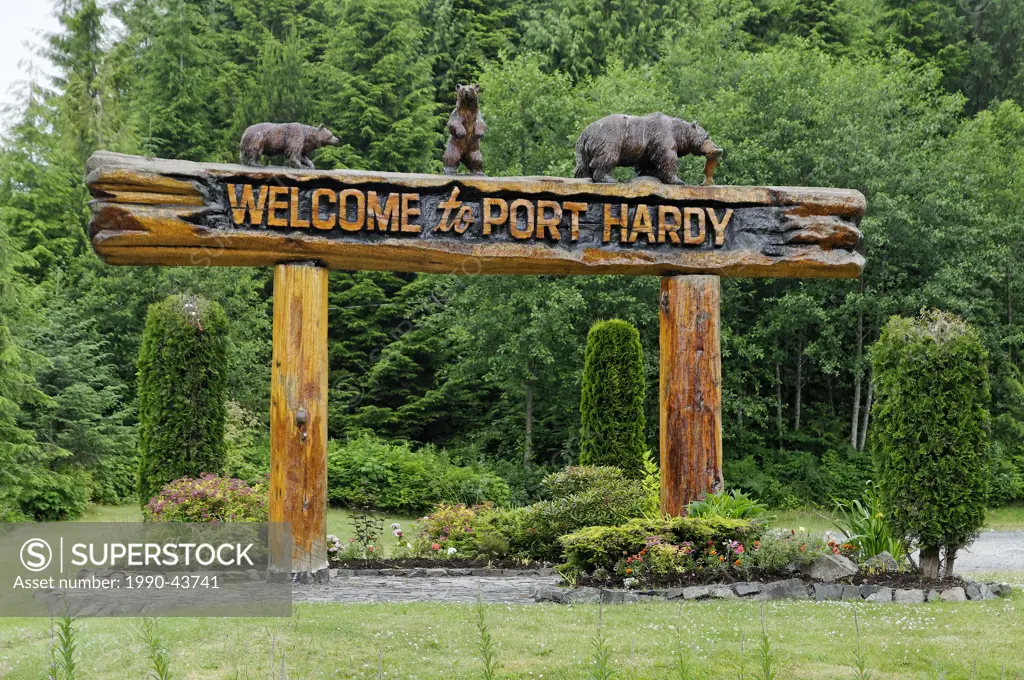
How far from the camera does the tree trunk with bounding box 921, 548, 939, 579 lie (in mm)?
7824

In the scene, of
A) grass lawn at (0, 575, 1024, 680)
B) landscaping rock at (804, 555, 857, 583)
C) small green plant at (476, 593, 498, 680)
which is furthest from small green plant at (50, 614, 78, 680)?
landscaping rock at (804, 555, 857, 583)

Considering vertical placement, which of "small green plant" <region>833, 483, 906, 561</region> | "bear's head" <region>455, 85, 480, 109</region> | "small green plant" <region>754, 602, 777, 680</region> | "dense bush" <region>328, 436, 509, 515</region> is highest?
"bear's head" <region>455, 85, 480, 109</region>

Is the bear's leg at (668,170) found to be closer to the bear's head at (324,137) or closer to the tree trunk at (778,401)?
the bear's head at (324,137)

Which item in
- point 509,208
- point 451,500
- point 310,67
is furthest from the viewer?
point 310,67

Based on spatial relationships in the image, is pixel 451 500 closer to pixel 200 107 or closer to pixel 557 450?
pixel 557 450

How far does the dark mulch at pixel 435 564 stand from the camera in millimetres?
9195

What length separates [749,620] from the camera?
6.44 meters

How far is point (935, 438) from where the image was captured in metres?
7.67

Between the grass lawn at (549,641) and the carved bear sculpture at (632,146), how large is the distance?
13.2 ft

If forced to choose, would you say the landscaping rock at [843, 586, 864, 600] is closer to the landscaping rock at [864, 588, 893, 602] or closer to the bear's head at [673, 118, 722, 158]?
the landscaping rock at [864, 588, 893, 602]

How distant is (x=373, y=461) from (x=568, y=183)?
31.4 feet

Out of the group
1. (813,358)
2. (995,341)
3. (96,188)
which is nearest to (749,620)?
(96,188)

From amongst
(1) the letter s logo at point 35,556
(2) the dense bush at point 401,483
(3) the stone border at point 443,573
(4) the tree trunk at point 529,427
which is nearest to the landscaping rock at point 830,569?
(3) the stone border at point 443,573

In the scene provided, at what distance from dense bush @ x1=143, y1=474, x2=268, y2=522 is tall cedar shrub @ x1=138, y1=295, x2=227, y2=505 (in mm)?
725
